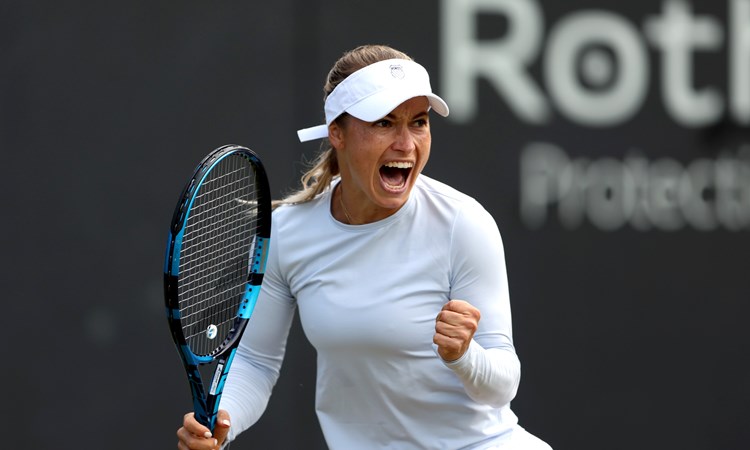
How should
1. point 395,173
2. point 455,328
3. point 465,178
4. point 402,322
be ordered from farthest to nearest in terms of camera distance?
point 465,178
point 395,173
point 402,322
point 455,328

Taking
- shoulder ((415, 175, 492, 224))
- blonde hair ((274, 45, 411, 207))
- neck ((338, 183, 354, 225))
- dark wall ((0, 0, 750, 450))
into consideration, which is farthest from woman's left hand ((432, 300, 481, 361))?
dark wall ((0, 0, 750, 450))

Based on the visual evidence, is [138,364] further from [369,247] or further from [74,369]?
[369,247]

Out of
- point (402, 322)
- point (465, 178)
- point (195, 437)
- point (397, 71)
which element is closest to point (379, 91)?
point (397, 71)

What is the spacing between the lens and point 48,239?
369cm

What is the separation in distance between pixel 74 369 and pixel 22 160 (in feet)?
2.15

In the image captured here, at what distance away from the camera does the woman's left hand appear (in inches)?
85.7

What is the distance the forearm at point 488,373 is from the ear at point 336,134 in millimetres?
512

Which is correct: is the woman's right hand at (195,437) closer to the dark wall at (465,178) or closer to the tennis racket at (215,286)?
the tennis racket at (215,286)

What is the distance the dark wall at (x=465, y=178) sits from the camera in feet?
12.1

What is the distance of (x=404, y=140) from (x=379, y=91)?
0.35ft

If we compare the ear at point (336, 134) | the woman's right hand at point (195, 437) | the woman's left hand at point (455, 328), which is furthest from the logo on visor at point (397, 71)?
the woman's right hand at point (195, 437)

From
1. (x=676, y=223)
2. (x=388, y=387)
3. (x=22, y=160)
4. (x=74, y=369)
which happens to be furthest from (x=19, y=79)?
(x=676, y=223)

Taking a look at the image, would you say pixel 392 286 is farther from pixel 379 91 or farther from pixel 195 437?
pixel 195 437

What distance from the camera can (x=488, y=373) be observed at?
2.27 metres
